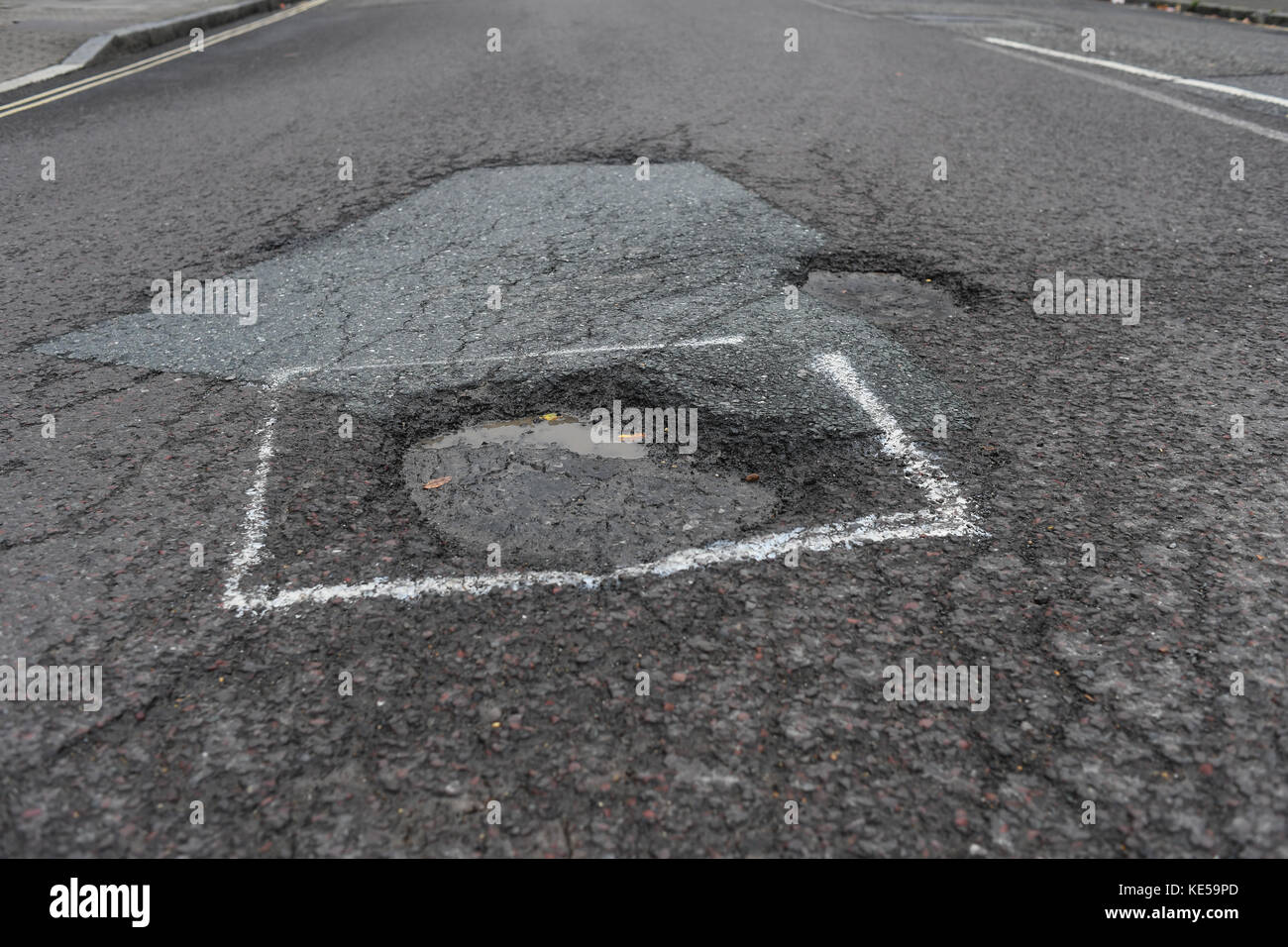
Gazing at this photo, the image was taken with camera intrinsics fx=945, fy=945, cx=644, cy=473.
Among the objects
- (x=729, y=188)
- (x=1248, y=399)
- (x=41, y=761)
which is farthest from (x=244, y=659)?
(x=729, y=188)

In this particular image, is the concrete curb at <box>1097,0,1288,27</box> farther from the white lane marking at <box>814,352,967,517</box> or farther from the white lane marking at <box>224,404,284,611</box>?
the white lane marking at <box>224,404,284,611</box>

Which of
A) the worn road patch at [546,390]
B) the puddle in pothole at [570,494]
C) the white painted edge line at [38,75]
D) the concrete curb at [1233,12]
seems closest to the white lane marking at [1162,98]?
the worn road patch at [546,390]

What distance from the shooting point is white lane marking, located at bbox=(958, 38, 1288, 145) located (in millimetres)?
6211

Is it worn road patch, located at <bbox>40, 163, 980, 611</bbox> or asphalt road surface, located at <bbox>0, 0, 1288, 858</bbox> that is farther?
worn road patch, located at <bbox>40, 163, 980, 611</bbox>

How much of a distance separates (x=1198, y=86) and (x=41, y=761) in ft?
28.9

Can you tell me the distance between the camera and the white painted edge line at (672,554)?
8.28ft

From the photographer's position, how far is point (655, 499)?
2902 millimetres

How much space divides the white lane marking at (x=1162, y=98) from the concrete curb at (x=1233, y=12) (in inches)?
181

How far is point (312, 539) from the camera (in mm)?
2742

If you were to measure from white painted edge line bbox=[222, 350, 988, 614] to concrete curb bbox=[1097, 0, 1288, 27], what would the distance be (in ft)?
39.6

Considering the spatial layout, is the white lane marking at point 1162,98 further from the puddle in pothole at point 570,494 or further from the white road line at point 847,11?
the puddle in pothole at point 570,494

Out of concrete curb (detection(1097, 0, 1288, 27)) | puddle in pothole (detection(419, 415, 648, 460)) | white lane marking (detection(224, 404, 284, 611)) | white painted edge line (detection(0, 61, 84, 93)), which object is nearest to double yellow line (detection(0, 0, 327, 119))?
white painted edge line (detection(0, 61, 84, 93))

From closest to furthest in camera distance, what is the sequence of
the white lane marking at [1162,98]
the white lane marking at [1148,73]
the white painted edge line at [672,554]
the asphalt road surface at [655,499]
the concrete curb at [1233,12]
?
the asphalt road surface at [655,499] < the white painted edge line at [672,554] < the white lane marking at [1162,98] < the white lane marking at [1148,73] < the concrete curb at [1233,12]
